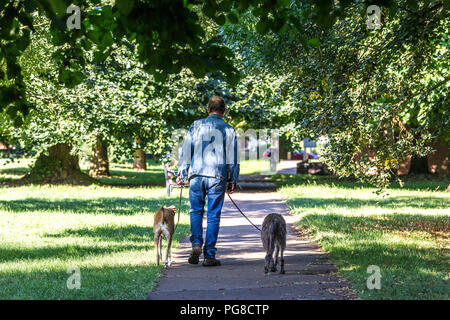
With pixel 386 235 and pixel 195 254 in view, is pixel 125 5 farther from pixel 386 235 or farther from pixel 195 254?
pixel 386 235

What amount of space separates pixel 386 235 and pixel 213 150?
4068 mm

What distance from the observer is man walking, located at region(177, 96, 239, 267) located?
771cm

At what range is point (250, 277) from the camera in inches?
268

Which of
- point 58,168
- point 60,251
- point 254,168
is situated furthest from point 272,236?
point 254,168

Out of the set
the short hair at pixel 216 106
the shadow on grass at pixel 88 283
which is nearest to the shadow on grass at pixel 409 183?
the short hair at pixel 216 106

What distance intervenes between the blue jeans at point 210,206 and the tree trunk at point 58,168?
1667cm

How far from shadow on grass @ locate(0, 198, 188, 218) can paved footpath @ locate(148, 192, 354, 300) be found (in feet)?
16.1

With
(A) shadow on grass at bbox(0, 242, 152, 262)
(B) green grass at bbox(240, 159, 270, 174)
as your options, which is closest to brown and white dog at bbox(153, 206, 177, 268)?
(A) shadow on grass at bbox(0, 242, 152, 262)

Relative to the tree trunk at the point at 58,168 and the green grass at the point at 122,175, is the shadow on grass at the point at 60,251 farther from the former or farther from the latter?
the tree trunk at the point at 58,168

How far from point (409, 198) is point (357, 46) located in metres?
9.02

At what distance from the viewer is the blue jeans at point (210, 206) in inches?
303

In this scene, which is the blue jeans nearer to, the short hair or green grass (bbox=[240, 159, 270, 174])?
the short hair

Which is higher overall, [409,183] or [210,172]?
[210,172]
